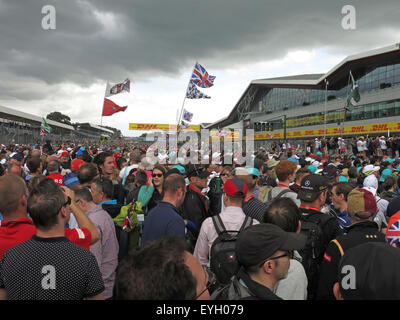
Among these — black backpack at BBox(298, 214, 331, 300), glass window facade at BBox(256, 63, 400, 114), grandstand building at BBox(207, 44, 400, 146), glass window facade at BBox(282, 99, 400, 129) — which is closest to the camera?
black backpack at BBox(298, 214, 331, 300)

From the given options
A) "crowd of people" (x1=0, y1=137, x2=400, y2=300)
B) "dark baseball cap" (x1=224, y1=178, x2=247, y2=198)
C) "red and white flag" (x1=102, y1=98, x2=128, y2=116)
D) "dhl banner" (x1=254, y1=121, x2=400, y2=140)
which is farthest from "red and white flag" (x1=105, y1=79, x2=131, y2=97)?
"dhl banner" (x1=254, y1=121, x2=400, y2=140)

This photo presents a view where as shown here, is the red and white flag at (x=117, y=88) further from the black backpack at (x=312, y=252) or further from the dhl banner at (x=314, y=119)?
the dhl banner at (x=314, y=119)

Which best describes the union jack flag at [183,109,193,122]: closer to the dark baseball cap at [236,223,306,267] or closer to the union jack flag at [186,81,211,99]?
the union jack flag at [186,81,211,99]

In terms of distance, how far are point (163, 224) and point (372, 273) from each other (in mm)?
2010

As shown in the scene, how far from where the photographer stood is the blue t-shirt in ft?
10.1

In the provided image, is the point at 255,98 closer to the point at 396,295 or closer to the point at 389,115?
the point at 389,115

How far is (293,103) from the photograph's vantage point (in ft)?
192

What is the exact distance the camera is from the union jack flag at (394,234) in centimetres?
300

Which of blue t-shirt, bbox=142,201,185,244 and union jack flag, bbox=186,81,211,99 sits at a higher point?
union jack flag, bbox=186,81,211,99

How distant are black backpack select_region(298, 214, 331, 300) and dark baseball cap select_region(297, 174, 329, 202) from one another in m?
0.40

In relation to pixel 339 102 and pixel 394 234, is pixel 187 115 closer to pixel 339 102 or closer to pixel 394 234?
pixel 394 234
